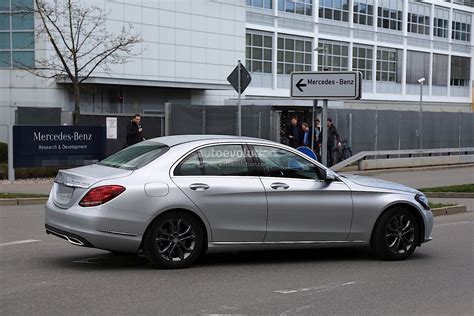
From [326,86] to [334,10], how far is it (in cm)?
3923

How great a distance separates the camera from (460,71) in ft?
211

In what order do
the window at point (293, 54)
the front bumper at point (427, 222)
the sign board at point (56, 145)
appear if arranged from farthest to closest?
1. the window at point (293, 54)
2. the sign board at point (56, 145)
3. the front bumper at point (427, 222)

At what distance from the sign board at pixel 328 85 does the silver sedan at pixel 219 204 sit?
4539mm

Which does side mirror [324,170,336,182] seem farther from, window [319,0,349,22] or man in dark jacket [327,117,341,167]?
window [319,0,349,22]

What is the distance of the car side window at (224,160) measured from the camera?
26.5 feet

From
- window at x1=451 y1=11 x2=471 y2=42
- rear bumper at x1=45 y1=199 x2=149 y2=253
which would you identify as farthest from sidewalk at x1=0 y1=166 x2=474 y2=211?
window at x1=451 y1=11 x2=471 y2=42

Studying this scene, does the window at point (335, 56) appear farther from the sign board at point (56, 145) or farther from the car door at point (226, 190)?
the car door at point (226, 190)

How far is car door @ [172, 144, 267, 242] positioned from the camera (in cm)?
784

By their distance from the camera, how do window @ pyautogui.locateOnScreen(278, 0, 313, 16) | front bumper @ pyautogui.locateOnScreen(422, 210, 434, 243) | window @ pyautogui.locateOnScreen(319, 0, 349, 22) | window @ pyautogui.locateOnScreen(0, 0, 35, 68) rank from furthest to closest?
window @ pyautogui.locateOnScreen(319, 0, 349, 22) < window @ pyautogui.locateOnScreen(278, 0, 313, 16) < window @ pyautogui.locateOnScreen(0, 0, 35, 68) < front bumper @ pyautogui.locateOnScreen(422, 210, 434, 243)

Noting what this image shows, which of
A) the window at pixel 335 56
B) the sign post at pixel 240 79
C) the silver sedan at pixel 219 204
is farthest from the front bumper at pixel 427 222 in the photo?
the window at pixel 335 56

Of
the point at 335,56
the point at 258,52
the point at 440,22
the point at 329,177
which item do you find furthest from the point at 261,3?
the point at 329,177

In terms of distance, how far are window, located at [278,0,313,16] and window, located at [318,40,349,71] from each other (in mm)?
2570

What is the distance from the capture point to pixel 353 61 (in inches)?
2095

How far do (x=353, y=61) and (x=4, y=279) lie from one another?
48134 mm
